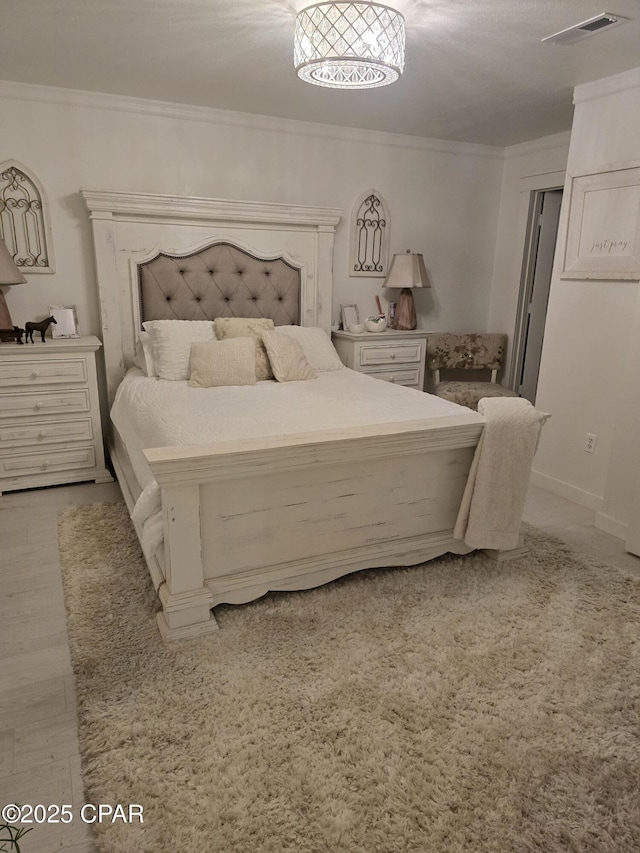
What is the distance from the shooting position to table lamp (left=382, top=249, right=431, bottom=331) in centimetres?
391

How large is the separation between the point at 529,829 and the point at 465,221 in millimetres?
3927

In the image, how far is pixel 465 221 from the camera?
4.27 m

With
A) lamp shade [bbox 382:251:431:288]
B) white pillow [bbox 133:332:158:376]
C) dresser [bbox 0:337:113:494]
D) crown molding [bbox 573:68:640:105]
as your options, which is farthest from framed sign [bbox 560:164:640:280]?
dresser [bbox 0:337:113:494]

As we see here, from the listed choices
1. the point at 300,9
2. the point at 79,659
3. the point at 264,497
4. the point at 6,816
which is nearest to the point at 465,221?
the point at 300,9

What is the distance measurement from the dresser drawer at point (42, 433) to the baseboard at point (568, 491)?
2.66m

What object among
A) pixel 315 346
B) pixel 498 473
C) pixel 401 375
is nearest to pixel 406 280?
pixel 401 375

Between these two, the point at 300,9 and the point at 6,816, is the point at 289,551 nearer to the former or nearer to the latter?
the point at 6,816

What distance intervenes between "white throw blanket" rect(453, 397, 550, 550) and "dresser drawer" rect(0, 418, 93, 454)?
2089mm

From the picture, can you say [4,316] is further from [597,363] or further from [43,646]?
[597,363]

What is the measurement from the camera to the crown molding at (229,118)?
300 centimetres

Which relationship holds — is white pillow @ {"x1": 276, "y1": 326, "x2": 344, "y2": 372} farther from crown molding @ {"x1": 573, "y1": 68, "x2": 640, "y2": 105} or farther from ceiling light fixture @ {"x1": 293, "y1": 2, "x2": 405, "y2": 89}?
crown molding @ {"x1": 573, "y1": 68, "x2": 640, "y2": 105}

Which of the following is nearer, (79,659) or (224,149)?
(79,659)

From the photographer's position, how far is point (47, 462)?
10.2 feet

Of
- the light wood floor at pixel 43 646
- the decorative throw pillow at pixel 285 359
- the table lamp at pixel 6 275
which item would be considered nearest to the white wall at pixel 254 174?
the table lamp at pixel 6 275
